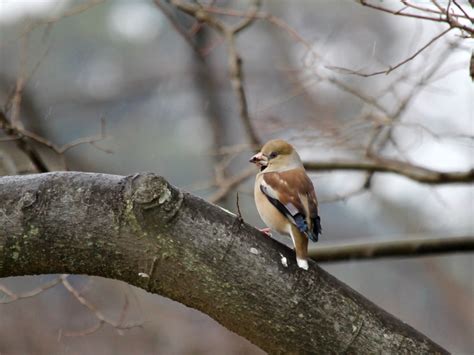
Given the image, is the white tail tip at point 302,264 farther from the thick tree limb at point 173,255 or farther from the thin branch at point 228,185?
the thin branch at point 228,185

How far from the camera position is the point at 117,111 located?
11.1 meters

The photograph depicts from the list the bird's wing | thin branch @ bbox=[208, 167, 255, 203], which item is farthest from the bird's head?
thin branch @ bbox=[208, 167, 255, 203]

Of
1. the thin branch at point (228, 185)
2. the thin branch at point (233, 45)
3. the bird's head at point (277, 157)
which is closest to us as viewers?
the bird's head at point (277, 157)

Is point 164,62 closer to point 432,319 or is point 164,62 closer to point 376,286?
point 376,286

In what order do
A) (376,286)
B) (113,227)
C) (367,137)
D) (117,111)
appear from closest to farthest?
(113,227)
(367,137)
(376,286)
(117,111)

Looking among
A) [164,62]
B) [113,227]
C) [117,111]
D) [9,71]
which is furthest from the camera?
[164,62]

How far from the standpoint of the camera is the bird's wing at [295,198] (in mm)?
3104

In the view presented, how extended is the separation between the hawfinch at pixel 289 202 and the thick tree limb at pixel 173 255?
386mm

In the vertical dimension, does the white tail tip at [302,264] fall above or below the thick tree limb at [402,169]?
above

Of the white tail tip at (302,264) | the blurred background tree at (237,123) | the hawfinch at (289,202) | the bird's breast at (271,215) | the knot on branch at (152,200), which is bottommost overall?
the blurred background tree at (237,123)

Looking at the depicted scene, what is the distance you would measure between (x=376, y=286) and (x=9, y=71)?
545 centimetres

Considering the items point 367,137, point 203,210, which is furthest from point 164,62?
point 203,210

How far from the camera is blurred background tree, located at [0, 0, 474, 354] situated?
454cm

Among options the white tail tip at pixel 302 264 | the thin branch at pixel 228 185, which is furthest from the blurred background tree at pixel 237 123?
the white tail tip at pixel 302 264
